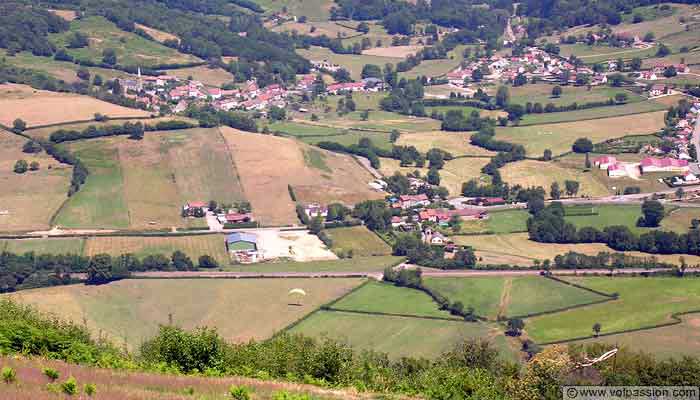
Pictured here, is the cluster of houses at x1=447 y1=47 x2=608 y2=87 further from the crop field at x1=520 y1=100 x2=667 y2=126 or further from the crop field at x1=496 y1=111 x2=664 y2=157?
the crop field at x1=496 y1=111 x2=664 y2=157

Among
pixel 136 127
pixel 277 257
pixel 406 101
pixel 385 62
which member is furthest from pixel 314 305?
Result: pixel 385 62

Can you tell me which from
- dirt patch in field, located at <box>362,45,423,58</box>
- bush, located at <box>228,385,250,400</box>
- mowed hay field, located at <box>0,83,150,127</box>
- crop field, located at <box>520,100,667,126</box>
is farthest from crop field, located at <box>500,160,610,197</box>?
bush, located at <box>228,385,250,400</box>

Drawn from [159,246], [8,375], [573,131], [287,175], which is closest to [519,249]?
[287,175]

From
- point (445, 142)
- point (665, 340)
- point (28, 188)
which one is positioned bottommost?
point (445, 142)

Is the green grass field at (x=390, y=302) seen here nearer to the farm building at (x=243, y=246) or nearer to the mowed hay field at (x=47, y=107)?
the farm building at (x=243, y=246)

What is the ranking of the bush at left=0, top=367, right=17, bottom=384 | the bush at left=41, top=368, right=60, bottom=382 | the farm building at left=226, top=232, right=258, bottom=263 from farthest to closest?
the farm building at left=226, top=232, right=258, bottom=263 < the bush at left=41, top=368, right=60, bottom=382 < the bush at left=0, top=367, right=17, bottom=384

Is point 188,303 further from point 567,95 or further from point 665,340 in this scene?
point 567,95

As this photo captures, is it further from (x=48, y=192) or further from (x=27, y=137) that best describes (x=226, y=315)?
(x=27, y=137)

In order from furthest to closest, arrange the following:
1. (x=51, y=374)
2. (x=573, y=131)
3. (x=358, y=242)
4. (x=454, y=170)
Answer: (x=573, y=131), (x=454, y=170), (x=358, y=242), (x=51, y=374)
